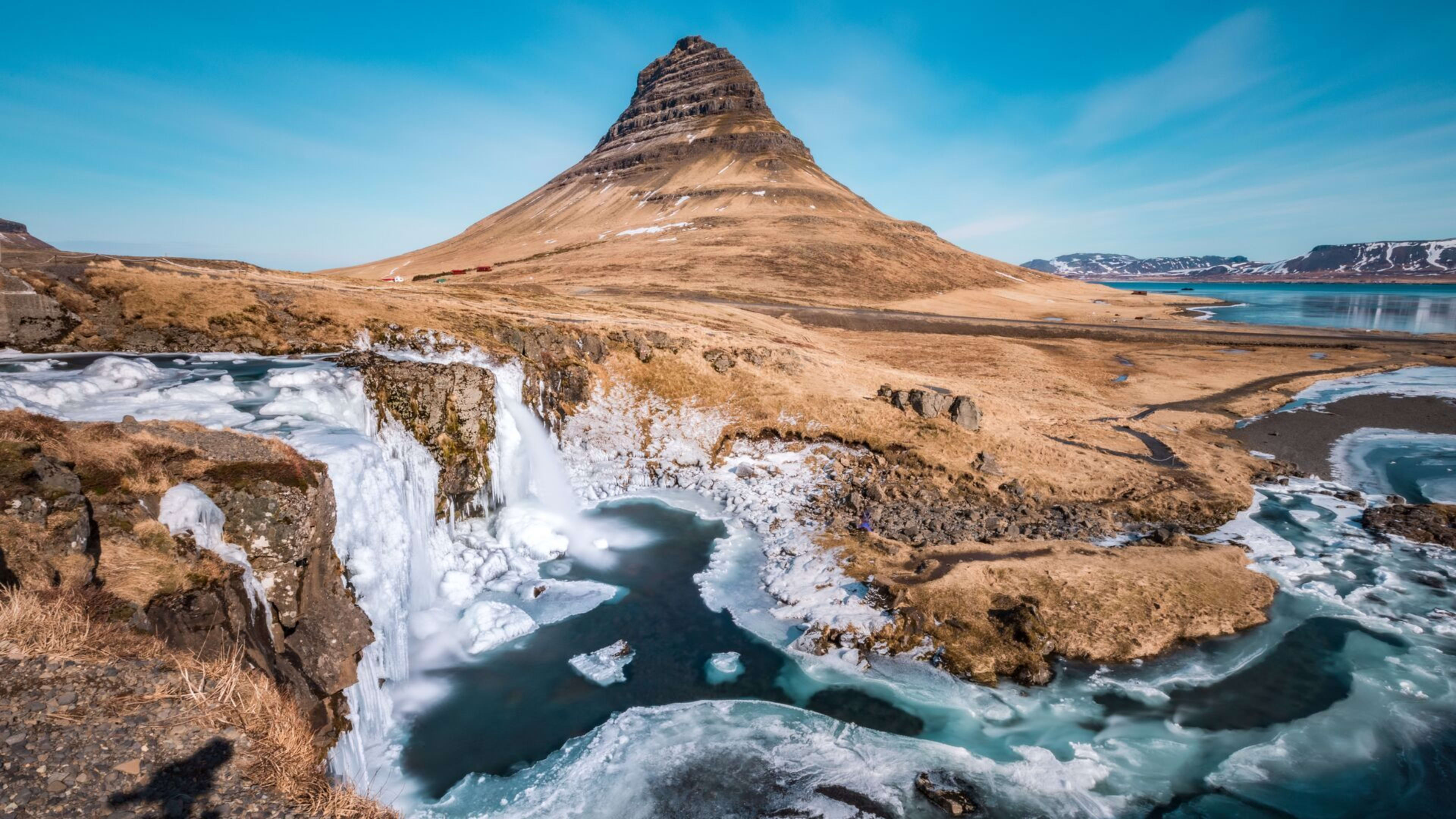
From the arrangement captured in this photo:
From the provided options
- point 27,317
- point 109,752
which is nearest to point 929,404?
point 109,752

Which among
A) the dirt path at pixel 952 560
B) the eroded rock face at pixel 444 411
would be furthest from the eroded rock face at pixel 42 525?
the dirt path at pixel 952 560

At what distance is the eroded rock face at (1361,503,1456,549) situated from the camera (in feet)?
79.1

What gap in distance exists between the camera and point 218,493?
1266cm

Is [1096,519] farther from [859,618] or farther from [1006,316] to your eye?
[1006,316]

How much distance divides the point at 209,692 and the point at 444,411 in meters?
17.2

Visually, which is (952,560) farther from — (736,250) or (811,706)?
(736,250)

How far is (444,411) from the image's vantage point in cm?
2434

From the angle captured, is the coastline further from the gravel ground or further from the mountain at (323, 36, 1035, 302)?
the mountain at (323, 36, 1035, 302)

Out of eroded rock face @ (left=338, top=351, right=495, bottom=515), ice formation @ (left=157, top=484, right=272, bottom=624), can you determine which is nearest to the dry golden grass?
ice formation @ (left=157, top=484, right=272, bottom=624)

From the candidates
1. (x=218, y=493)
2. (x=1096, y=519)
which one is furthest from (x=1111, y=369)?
(x=218, y=493)

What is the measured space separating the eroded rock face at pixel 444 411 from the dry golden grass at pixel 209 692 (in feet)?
46.4

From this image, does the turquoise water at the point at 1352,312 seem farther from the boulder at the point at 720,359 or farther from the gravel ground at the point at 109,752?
the gravel ground at the point at 109,752

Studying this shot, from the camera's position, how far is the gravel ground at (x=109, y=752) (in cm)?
638

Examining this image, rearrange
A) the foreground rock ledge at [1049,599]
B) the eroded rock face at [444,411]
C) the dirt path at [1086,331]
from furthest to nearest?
the dirt path at [1086,331], the eroded rock face at [444,411], the foreground rock ledge at [1049,599]
